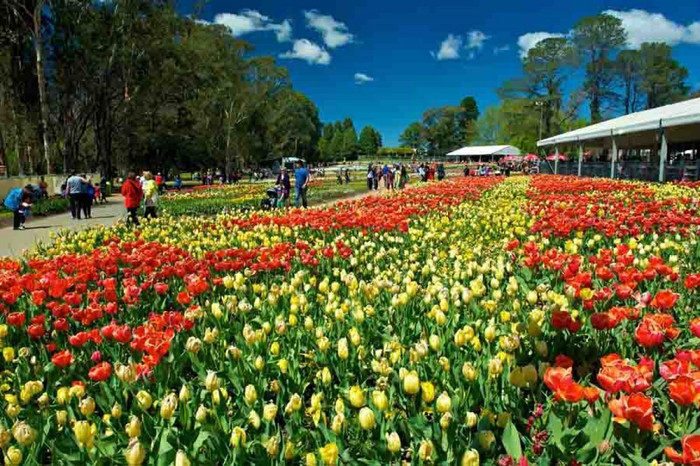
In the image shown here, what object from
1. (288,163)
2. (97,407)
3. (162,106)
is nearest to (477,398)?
(97,407)

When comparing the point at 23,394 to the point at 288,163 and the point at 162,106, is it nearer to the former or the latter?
the point at 162,106

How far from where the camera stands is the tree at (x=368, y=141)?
166m

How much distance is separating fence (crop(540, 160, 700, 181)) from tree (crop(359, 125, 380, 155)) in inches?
5241

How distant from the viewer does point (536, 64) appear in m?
64.6

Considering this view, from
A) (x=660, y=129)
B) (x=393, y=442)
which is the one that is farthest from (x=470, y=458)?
(x=660, y=129)

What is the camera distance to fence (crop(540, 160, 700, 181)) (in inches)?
736

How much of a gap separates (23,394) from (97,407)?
0.51 meters

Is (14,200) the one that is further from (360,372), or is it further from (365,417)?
(365,417)

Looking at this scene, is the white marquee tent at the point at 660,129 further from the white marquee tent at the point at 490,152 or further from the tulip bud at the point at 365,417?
the white marquee tent at the point at 490,152

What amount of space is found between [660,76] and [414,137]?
305ft

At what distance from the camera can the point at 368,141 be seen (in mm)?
168375

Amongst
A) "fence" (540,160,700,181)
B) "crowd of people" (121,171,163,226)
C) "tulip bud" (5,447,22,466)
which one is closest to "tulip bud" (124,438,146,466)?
"tulip bud" (5,447,22,466)

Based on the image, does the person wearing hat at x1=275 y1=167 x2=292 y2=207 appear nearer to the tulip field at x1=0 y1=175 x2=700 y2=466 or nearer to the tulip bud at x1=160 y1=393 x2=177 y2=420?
the tulip field at x1=0 y1=175 x2=700 y2=466

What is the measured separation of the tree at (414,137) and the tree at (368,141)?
9.17 metres
